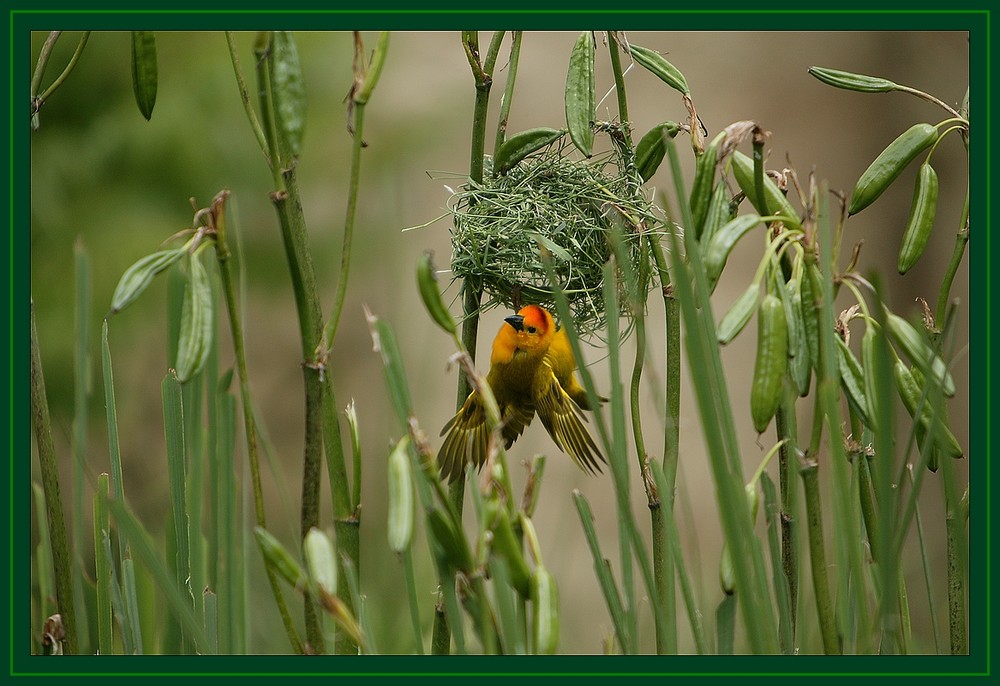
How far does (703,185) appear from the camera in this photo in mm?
320

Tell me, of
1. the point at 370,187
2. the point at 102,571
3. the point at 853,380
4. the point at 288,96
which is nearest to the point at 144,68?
the point at 288,96

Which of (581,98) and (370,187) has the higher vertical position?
(370,187)

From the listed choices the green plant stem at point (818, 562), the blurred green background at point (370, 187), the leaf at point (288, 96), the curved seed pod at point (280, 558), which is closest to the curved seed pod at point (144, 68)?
the leaf at point (288, 96)

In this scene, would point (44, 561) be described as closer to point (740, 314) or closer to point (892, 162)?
point (740, 314)

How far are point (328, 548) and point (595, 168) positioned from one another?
384 millimetres

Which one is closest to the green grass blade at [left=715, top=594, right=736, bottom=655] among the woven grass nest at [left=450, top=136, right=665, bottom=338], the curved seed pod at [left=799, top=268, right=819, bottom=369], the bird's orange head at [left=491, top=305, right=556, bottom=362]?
the curved seed pod at [left=799, top=268, right=819, bottom=369]

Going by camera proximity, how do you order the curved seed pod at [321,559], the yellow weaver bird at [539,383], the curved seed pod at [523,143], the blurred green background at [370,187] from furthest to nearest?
1. the blurred green background at [370,187]
2. the yellow weaver bird at [539,383]
3. the curved seed pod at [523,143]
4. the curved seed pod at [321,559]

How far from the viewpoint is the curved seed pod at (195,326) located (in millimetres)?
271

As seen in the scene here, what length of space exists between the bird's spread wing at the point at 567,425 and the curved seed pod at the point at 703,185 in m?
0.24

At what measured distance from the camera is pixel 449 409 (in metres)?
2.22

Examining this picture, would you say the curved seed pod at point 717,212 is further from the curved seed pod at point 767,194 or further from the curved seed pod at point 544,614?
the curved seed pod at point 544,614

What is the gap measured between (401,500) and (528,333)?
0.42 meters
